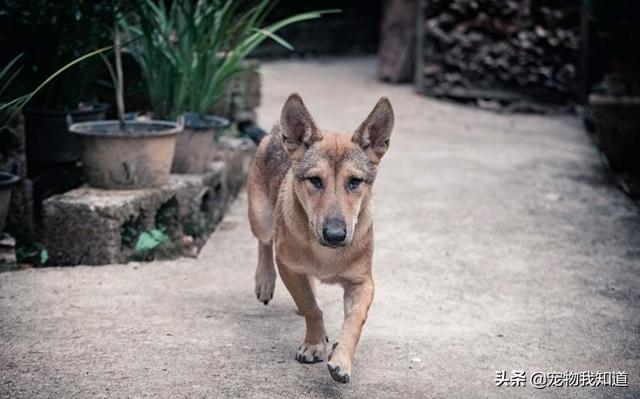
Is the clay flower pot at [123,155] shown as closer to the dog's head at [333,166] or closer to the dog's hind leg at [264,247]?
the dog's hind leg at [264,247]

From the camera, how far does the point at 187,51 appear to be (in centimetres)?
557

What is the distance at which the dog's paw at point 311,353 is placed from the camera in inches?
139

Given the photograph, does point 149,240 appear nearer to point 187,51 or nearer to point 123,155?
point 123,155

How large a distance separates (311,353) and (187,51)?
9.21 ft

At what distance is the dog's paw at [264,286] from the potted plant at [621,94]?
13.4 ft

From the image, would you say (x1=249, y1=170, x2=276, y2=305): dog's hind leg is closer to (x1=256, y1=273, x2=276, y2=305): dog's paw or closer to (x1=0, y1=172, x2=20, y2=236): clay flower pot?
(x1=256, y1=273, x2=276, y2=305): dog's paw

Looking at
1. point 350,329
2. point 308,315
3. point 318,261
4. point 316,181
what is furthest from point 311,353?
point 316,181

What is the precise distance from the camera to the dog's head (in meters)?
3.29

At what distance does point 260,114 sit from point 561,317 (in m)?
6.28

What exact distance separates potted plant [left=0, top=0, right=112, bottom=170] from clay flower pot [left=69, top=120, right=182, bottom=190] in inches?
14.1

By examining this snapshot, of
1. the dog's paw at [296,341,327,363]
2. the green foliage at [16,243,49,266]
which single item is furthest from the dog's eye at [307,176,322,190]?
the green foliage at [16,243,49,266]

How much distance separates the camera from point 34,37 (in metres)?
4.98

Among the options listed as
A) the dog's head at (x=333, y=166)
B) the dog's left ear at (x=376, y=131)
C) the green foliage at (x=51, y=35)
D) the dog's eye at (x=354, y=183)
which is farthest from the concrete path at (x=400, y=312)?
the green foliage at (x=51, y=35)

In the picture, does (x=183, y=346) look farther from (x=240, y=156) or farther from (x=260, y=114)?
(x=260, y=114)
